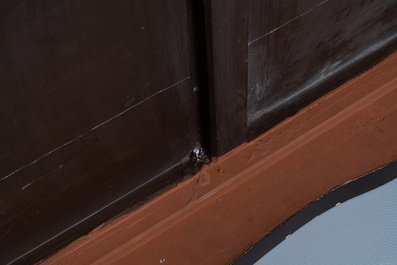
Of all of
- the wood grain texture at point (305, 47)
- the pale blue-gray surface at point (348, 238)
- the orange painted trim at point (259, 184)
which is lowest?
the pale blue-gray surface at point (348, 238)

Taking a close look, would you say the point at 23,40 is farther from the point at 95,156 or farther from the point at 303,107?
the point at 303,107

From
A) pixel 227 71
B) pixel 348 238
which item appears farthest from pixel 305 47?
pixel 348 238

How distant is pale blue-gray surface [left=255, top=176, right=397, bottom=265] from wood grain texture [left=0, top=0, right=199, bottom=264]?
52cm

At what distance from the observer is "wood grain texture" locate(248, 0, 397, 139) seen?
1.75 m

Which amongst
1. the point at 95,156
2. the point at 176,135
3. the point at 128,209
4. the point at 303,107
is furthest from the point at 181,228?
the point at 303,107

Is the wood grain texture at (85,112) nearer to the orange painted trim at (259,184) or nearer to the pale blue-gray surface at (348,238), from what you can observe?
the orange painted trim at (259,184)

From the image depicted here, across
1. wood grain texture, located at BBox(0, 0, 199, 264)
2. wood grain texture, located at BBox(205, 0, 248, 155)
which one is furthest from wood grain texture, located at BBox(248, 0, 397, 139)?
wood grain texture, located at BBox(0, 0, 199, 264)

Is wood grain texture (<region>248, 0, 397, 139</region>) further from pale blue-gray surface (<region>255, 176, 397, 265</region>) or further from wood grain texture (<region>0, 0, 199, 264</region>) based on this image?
pale blue-gray surface (<region>255, 176, 397, 265</region>)

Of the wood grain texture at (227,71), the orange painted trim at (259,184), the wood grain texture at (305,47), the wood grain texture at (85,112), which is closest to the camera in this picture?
the wood grain texture at (85,112)

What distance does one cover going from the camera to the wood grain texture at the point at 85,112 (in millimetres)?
1238

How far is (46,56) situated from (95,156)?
0.46m

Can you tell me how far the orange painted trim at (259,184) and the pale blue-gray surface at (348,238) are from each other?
0.09m

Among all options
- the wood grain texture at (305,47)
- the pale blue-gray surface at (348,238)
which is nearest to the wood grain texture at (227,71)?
the wood grain texture at (305,47)

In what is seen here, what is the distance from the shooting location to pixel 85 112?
1.47 meters
